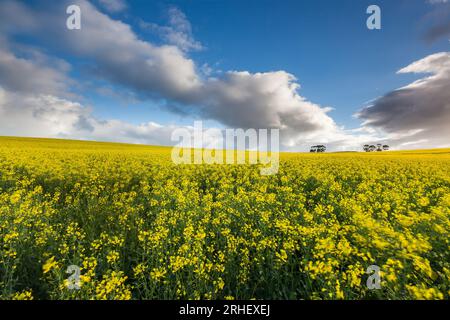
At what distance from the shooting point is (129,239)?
5.95m

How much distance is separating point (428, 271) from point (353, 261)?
4.65 feet

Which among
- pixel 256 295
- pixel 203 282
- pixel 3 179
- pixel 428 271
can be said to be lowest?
pixel 256 295

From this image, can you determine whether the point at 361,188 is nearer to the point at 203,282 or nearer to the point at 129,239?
the point at 203,282

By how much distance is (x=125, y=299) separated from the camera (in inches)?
136

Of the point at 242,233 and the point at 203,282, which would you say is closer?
the point at 203,282

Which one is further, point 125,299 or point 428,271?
point 125,299

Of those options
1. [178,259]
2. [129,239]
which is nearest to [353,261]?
[178,259]
